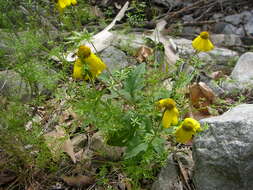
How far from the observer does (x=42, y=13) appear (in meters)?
4.25

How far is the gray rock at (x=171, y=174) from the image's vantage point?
7.64 feet

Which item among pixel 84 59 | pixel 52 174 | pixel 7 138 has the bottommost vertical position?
pixel 52 174

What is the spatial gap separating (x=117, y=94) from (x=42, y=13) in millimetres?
2319

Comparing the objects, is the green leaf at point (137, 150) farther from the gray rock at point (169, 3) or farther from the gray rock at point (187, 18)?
the gray rock at point (169, 3)

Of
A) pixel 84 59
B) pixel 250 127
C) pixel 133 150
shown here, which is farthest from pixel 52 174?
pixel 250 127

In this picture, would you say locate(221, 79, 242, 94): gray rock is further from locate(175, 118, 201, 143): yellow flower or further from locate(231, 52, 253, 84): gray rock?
locate(175, 118, 201, 143): yellow flower

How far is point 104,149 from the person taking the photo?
262cm

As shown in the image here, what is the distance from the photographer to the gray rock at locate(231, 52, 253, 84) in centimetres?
354

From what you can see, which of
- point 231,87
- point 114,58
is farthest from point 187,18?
point 114,58

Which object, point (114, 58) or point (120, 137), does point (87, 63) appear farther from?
point (114, 58)

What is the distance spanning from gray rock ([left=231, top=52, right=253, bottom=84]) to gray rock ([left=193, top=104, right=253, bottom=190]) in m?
1.37

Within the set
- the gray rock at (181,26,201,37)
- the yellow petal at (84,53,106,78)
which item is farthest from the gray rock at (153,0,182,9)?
the yellow petal at (84,53,106,78)

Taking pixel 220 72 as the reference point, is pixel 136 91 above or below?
above

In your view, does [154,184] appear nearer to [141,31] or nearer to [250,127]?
[250,127]
